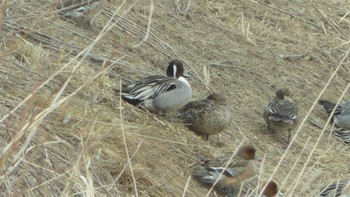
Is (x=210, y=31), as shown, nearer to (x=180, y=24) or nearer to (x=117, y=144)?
(x=180, y=24)

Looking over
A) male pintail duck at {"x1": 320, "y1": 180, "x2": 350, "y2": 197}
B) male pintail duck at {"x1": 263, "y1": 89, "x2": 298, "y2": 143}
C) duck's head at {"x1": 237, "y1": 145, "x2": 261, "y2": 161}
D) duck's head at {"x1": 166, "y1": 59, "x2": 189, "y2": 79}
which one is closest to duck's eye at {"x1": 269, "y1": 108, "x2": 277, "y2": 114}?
male pintail duck at {"x1": 263, "y1": 89, "x2": 298, "y2": 143}

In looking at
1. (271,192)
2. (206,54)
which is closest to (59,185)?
(271,192)

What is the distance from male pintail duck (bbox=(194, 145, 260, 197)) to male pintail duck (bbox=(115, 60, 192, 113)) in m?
0.77

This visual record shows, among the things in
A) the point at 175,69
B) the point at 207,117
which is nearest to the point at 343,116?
the point at 175,69

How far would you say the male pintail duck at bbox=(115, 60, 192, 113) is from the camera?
835 centimetres

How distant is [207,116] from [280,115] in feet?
3.74

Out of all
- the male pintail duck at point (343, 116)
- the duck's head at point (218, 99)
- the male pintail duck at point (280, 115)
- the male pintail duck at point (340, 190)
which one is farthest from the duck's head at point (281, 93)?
the male pintail duck at point (340, 190)

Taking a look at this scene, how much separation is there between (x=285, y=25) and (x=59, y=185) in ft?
23.0

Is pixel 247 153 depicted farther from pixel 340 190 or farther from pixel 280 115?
pixel 280 115

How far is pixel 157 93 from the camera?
329 inches

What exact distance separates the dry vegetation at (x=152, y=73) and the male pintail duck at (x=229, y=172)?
111mm

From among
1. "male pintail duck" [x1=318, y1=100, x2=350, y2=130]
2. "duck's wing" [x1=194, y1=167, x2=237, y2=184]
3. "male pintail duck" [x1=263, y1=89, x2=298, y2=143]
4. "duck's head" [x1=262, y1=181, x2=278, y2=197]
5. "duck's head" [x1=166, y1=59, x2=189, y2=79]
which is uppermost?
"duck's head" [x1=262, y1=181, x2=278, y2=197]

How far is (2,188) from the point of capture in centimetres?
473

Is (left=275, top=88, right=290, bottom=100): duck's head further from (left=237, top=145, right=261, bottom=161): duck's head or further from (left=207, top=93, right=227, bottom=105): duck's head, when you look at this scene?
(left=237, top=145, right=261, bottom=161): duck's head
